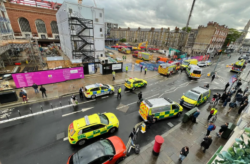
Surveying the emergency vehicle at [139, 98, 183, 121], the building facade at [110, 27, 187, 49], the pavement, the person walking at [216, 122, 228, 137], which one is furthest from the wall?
the person walking at [216, 122, 228, 137]

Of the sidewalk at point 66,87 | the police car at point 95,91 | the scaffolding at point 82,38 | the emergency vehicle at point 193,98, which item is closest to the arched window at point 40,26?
the scaffolding at point 82,38

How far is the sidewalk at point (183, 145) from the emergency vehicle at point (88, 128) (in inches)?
93.2

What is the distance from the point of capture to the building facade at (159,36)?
55.0 metres

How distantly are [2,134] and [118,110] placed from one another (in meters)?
8.84

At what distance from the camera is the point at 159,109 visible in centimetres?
909

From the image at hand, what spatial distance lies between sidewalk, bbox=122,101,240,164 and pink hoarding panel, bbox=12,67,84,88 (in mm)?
14708

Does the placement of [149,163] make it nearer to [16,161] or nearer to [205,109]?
[16,161]

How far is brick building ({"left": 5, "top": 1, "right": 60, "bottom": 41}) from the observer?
41.0 metres

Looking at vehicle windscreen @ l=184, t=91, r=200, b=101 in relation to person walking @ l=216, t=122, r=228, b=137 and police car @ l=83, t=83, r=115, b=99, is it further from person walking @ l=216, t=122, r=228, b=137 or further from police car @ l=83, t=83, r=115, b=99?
police car @ l=83, t=83, r=115, b=99

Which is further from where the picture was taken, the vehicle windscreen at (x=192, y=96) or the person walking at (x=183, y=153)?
the vehicle windscreen at (x=192, y=96)

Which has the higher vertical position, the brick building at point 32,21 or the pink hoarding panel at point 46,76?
the brick building at point 32,21

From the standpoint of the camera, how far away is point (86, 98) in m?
12.9

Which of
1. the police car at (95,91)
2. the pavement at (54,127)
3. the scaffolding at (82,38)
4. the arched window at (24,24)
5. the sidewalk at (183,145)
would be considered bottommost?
the pavement at (54,127)

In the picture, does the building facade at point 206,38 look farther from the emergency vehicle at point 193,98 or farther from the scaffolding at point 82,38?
the scaffolding at point 82,38
